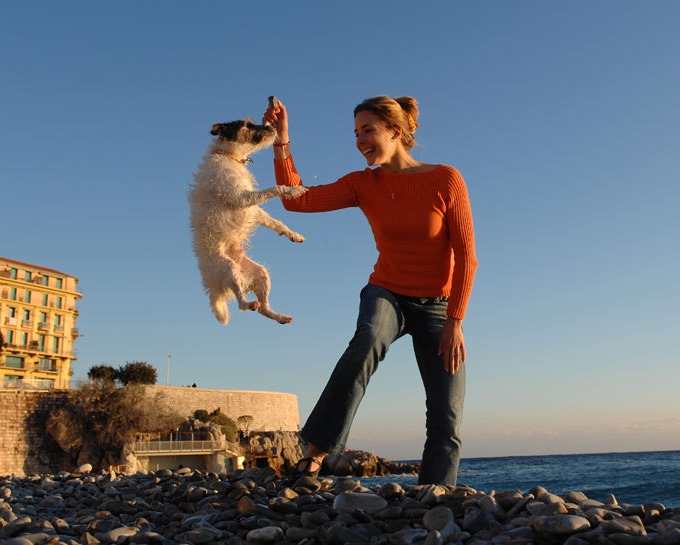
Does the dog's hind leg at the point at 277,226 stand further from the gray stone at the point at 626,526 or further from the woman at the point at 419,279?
the gray stone at the point at 626,526

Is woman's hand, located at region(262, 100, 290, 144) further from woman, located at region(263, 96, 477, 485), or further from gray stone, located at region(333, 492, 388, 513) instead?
gray stone, located at region(333, 492, 388, 513)

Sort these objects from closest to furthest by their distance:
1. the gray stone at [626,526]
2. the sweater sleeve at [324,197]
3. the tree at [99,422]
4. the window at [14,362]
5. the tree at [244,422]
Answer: the gray stone at [626,526] < the sweater sleeve at [324,197] < the tree at [99,422] < the tree at [244,422] < the window at [14,362]

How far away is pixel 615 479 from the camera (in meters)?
39.8

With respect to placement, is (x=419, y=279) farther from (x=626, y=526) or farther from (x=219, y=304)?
(x=626, y=526)

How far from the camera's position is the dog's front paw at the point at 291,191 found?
4.38 m

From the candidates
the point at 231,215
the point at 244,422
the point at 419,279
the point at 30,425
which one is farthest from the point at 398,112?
the point at 244,422

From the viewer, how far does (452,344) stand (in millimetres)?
Result: 4043

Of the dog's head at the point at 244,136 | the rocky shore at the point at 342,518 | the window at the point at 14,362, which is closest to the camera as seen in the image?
the rocky shore at the point at 342,518

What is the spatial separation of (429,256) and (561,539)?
5.97ft

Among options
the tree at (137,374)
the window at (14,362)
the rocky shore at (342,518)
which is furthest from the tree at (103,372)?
the rocky shore at (342,518)

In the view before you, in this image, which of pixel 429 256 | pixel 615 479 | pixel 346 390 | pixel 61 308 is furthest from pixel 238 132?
pixel 61 308

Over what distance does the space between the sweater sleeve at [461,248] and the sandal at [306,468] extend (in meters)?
1.26

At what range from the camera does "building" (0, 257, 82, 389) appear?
53438 mm

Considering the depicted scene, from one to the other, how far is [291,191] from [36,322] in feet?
189
